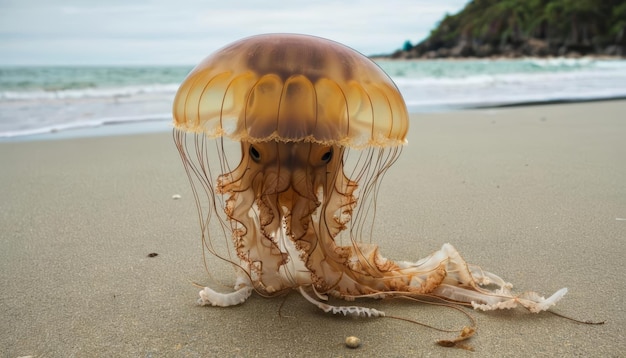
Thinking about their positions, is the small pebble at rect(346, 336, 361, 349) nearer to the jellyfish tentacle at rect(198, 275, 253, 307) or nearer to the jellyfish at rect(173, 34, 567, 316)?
the jellyfish at rect(173, 34, 567, 316)

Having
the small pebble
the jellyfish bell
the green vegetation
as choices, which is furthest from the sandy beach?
the green vegetation

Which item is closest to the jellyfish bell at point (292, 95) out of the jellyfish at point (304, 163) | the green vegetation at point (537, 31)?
the jellyfish at point (304, 163)

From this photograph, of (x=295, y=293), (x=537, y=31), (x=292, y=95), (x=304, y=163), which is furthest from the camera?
(x=537, y=31)

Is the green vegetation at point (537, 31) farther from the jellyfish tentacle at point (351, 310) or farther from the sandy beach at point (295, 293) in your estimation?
the jellyfish tentacle at point (351, 310)

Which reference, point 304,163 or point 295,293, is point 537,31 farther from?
point 304,163

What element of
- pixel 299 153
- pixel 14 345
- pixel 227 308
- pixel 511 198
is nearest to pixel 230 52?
pixel 299 153

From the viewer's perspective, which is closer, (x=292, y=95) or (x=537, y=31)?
(x=292, y=95)

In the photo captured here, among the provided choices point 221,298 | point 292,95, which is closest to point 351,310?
point 221,298
